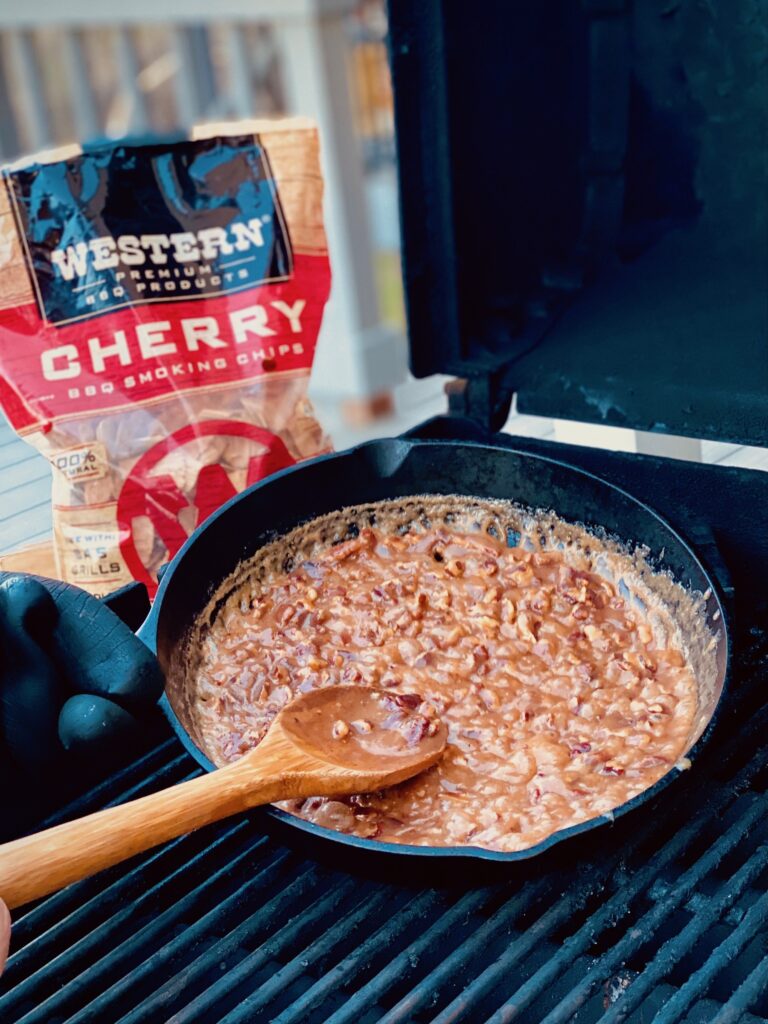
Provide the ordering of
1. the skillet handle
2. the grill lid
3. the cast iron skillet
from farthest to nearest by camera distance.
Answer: the grill lid
the cast iron skillet
the skillet handle

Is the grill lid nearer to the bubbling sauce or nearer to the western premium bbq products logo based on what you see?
the western premium bbq products logo

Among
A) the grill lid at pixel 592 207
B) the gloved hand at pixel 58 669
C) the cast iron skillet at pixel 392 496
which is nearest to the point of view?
the gloved hand at pixel 58 669

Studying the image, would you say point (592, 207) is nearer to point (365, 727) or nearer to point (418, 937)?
point (365, 727)

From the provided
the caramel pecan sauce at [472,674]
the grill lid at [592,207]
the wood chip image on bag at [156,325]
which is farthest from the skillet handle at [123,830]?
the grill lid at [592,207]

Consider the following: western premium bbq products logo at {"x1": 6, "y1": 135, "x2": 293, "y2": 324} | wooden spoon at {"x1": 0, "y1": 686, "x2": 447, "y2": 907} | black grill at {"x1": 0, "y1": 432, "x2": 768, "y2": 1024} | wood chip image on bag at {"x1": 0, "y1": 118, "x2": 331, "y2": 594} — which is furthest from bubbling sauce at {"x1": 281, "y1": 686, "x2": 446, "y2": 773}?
western premium bbq products logo at {"x1": 6, "y1": 135, "x2": 293, "y2": 324}

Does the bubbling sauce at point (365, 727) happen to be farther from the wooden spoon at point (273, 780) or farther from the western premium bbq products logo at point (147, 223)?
the western premium bbq products logo at point (147, 223)

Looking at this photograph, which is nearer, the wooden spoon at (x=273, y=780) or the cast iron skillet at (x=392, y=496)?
the wooden spoon at (x=273, y=780)
